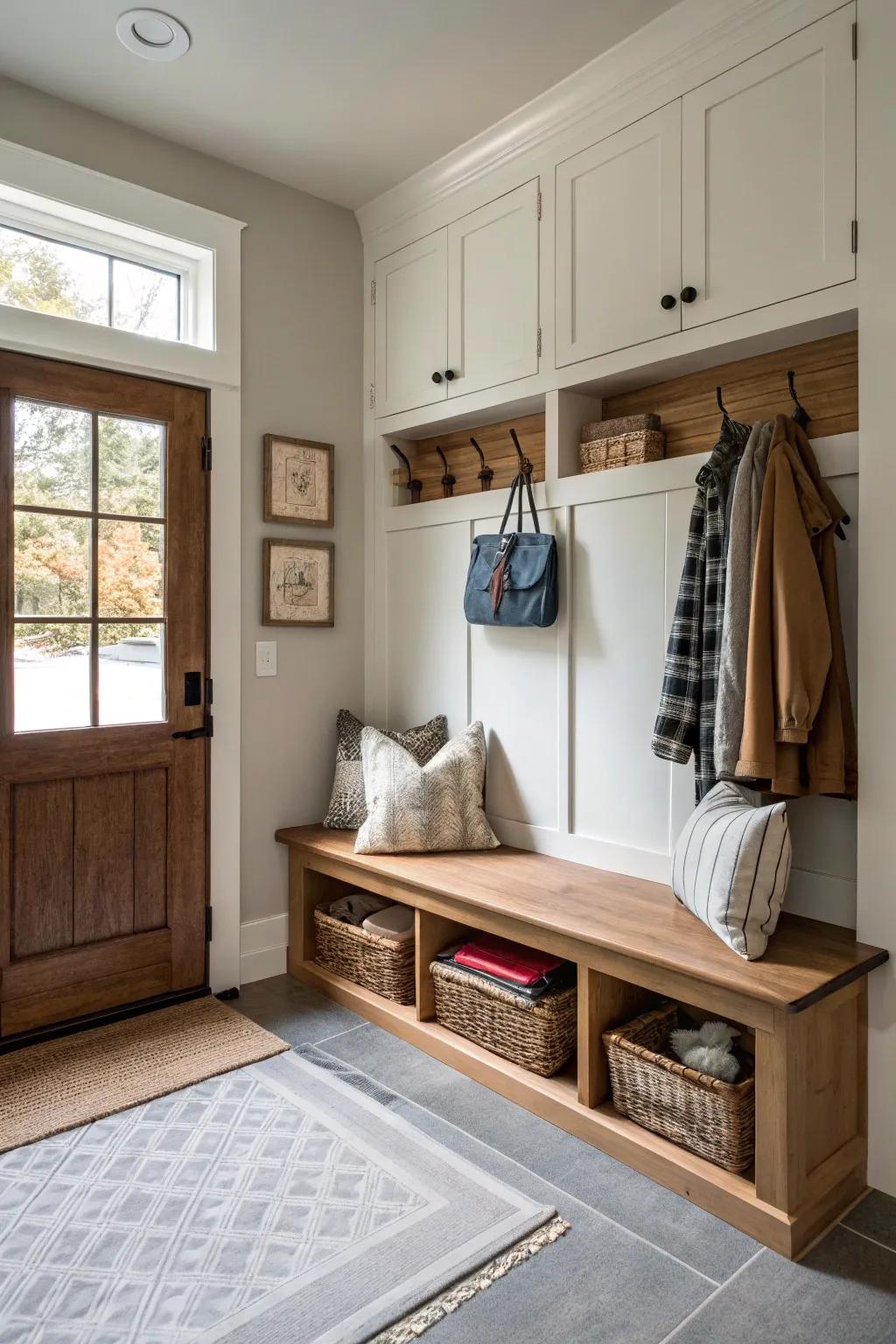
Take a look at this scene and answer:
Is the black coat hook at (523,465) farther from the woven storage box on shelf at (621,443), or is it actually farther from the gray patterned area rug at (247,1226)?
the gray patterned area rug at (247,1226)

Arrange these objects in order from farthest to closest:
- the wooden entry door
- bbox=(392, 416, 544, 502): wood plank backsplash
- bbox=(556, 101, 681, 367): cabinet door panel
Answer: bbox=(392, 416, 544, 502): wood plank backsplash < the wooden entry door < bbox=(556, 101, 681, 367): cabinet door panel

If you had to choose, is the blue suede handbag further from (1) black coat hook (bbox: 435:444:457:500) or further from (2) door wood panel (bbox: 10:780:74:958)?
(2) door wood panel (bbox: 10:780:74:958)

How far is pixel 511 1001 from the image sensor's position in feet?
7.54

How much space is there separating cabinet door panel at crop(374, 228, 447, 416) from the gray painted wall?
A: 122 millimetres

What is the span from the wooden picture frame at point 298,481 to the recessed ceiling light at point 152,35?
110 cm

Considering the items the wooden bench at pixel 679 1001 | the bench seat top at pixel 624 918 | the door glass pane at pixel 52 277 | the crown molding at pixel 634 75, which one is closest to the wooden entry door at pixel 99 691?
the door glass pane at pixel 52 277

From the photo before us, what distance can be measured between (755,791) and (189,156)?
8.60ft

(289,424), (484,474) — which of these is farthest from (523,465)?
(289,424)

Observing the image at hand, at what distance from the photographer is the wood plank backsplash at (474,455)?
2896 millimetres

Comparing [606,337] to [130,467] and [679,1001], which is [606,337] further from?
[679,1001]

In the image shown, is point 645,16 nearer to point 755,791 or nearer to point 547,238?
point 547,238

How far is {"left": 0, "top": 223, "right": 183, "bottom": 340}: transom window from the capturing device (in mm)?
2602

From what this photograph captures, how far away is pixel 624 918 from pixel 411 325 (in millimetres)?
2170

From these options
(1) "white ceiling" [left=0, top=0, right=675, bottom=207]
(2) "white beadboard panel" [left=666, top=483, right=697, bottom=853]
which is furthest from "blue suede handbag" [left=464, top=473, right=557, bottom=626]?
(1) "white ceiling" [left=0, top=0, right=675, bottom=207]
